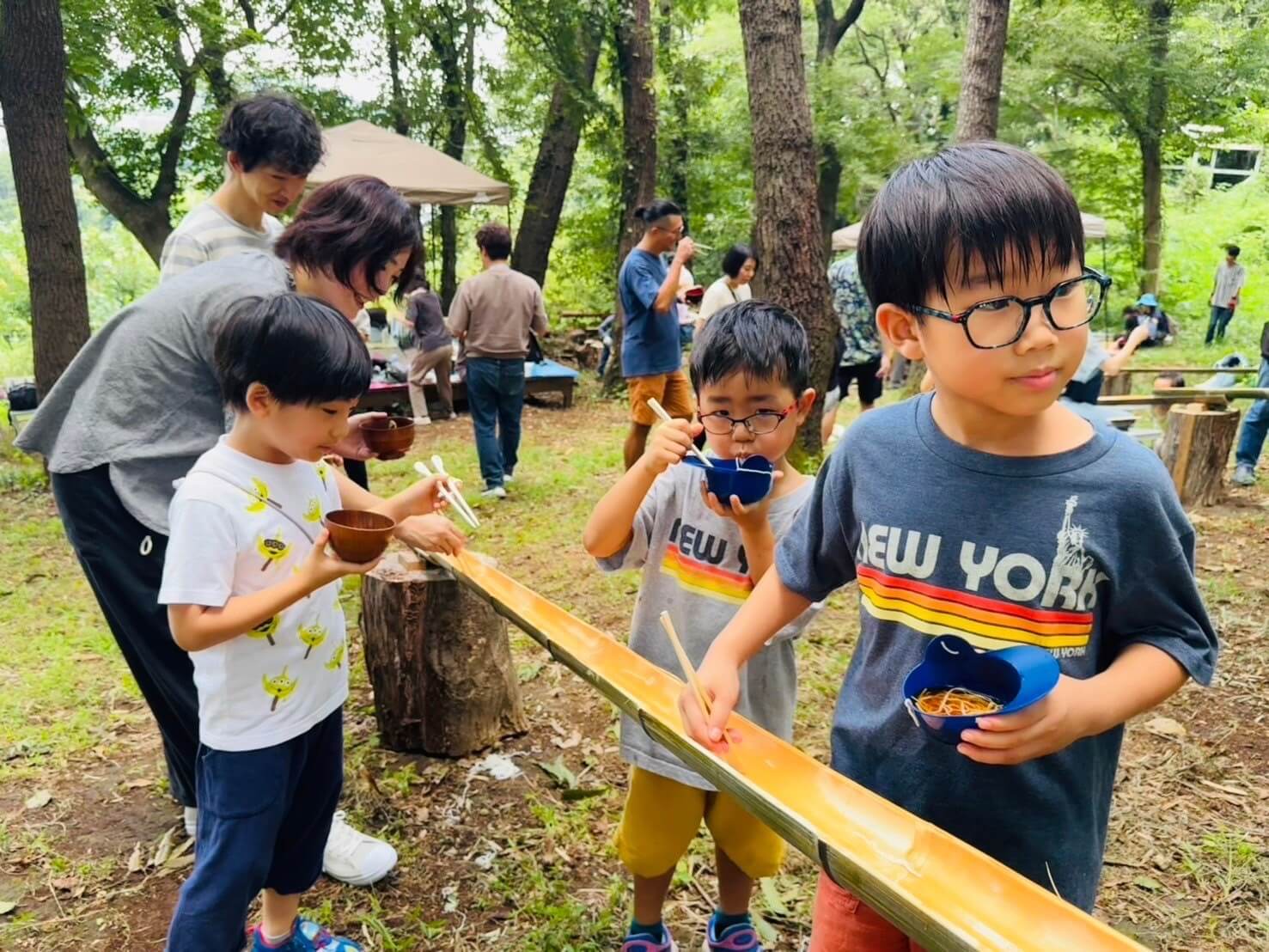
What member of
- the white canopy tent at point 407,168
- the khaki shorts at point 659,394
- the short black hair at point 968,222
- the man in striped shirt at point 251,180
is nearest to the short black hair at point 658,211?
the khaki shorts at point 659,394

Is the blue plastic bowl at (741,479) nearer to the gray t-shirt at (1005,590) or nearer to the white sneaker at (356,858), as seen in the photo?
the gray t-shirt at (1005,590)

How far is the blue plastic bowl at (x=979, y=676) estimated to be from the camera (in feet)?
3.47

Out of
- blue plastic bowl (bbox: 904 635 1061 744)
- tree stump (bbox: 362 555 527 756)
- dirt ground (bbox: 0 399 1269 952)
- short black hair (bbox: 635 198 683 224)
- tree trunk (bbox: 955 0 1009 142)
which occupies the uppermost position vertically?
tree trunk (bbox: 955 0 1009 142)

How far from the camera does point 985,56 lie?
6840 mm

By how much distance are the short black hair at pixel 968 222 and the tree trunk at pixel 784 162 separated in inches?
187

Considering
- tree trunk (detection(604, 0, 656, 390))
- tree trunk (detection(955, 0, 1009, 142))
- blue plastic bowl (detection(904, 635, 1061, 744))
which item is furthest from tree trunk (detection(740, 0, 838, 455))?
tree trunk (detection(604, 0, 656, 390))

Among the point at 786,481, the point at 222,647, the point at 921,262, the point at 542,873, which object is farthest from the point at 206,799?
the point at 921,262

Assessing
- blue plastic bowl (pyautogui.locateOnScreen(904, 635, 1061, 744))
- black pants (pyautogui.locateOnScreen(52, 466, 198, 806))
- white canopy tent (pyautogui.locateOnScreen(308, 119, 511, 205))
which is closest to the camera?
blue plastic bowl (pyautogui.locateOnScreen(904, 635, 1061, 744))

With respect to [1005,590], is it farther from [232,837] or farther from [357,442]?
[357,442]

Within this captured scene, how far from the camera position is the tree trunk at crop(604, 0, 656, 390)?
37.6ft

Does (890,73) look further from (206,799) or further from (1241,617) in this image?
(206,799)

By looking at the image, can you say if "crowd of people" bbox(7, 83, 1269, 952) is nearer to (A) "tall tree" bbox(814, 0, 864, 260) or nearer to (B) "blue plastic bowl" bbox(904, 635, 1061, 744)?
(B) "blue plastic bowl" bbox(904, 635, 1061, 744)

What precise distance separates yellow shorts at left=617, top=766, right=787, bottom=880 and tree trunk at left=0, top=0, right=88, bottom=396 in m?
6.94

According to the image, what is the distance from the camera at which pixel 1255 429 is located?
6895 millimetres
